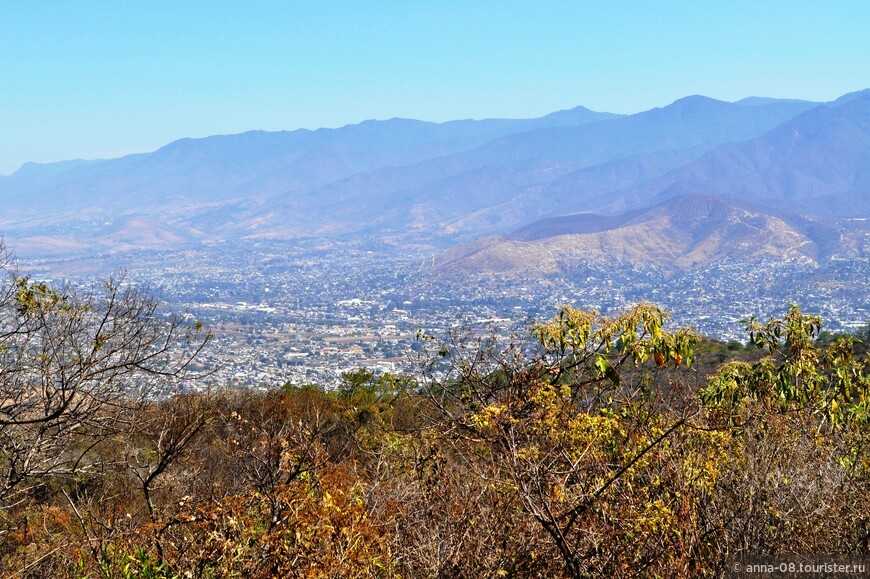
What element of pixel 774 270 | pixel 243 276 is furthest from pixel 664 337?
pixel 243 276

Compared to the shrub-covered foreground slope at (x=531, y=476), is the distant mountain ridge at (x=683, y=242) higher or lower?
lower

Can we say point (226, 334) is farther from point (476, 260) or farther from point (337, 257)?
point (337, 257)

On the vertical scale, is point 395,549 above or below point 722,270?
above

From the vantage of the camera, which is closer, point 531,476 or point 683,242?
point 531,476

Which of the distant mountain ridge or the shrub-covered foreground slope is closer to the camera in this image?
the shrub-covered foreground slope

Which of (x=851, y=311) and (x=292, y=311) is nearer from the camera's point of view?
(x=851, y=311)

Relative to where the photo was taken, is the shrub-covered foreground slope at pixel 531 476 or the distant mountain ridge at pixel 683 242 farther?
the distant mountain ridge at pixel 683 242

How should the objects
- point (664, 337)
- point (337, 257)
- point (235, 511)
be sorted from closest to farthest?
point (235, 511) < point (664, 337) < point (337, 257)

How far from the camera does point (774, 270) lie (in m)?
83.6

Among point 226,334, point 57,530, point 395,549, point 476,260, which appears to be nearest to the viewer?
point 395,549

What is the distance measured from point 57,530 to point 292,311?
6585 centimetres

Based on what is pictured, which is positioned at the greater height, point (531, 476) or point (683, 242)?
point (531, 476)

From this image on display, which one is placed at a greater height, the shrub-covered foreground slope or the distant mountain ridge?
the shrub-covered foreground slope

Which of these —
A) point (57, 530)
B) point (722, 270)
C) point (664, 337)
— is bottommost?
point (722, 270)
